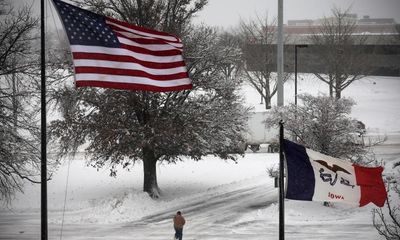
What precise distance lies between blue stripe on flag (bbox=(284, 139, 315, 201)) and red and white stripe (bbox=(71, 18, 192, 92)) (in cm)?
262

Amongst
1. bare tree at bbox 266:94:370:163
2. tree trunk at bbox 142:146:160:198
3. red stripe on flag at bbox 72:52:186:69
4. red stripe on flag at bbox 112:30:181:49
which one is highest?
red stripe on flag at bbox 112:30:181:49

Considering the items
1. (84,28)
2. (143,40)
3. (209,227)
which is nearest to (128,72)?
(143,40)

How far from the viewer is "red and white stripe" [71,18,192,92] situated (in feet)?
32.2

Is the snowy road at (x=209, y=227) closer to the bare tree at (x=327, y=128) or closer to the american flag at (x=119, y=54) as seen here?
the bare tree at (x=327, y=128)

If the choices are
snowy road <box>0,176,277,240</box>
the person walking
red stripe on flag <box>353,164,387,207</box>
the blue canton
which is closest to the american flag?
the blue canton

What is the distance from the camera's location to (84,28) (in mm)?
9867

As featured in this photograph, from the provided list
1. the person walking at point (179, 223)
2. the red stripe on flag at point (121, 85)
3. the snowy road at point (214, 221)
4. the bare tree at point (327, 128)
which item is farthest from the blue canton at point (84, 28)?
the bare tree at point (327, 128)

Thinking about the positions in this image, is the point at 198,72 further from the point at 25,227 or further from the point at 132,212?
the point at 25,227

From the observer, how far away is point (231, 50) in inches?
1097

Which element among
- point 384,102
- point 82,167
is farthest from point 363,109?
point 82,167

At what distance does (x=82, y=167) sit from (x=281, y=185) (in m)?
27.0

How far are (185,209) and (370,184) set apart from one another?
14.7 meters

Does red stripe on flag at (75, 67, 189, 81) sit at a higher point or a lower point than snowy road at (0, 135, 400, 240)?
higher

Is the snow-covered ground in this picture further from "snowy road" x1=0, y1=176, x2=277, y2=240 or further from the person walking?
the person walking
